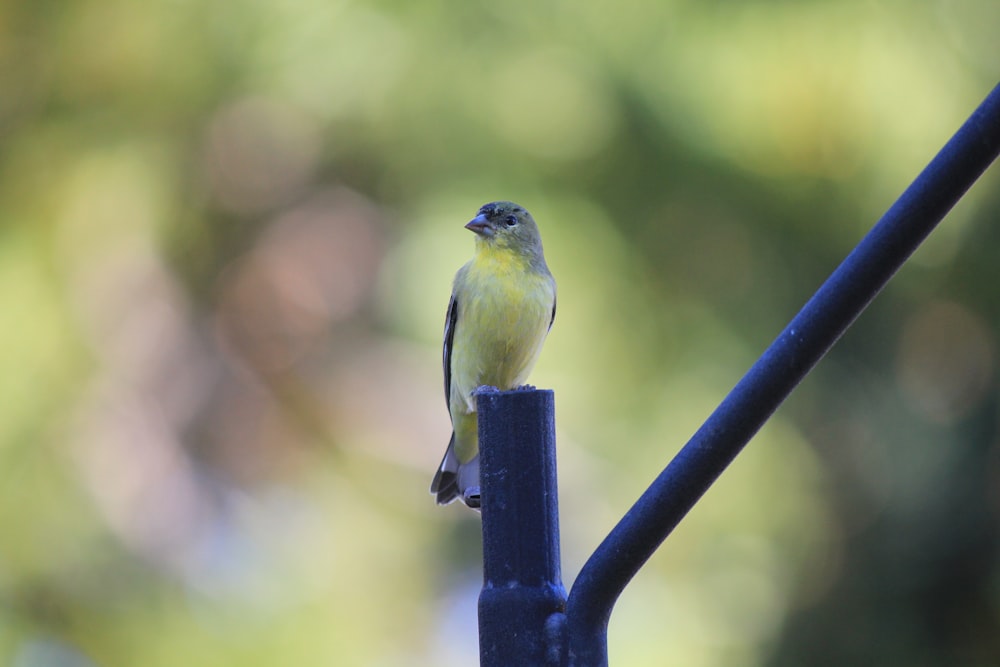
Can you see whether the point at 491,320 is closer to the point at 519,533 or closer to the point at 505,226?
the point at 505,226

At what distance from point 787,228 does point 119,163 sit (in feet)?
9.25

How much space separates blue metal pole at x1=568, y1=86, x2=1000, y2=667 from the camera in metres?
1.47

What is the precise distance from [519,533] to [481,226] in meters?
2.72

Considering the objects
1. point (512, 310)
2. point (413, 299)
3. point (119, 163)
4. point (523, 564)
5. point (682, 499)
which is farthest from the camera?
point (119, 163)

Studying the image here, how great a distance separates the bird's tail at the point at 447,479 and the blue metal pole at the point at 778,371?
2.66m

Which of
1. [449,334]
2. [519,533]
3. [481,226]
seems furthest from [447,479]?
[519,533]

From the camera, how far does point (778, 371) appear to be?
4.97 ft

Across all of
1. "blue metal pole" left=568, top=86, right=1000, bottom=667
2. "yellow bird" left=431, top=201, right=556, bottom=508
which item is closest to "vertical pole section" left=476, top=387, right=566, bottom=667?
"blue metal pole" left=568, top=86, right=1000, bottom=667

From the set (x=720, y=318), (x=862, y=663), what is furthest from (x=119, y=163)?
(x=862, y=663)

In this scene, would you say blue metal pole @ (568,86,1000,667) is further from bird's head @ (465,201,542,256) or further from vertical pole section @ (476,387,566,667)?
bird's head @ (465,201,542,256)

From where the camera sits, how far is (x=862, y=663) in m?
4.60

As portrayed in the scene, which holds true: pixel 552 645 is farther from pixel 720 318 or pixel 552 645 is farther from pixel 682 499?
pixel 720 318

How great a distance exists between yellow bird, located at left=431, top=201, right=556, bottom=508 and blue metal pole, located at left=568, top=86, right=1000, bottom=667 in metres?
2.41

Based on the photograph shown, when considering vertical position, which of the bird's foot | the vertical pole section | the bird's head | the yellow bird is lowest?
the vertical pole section
